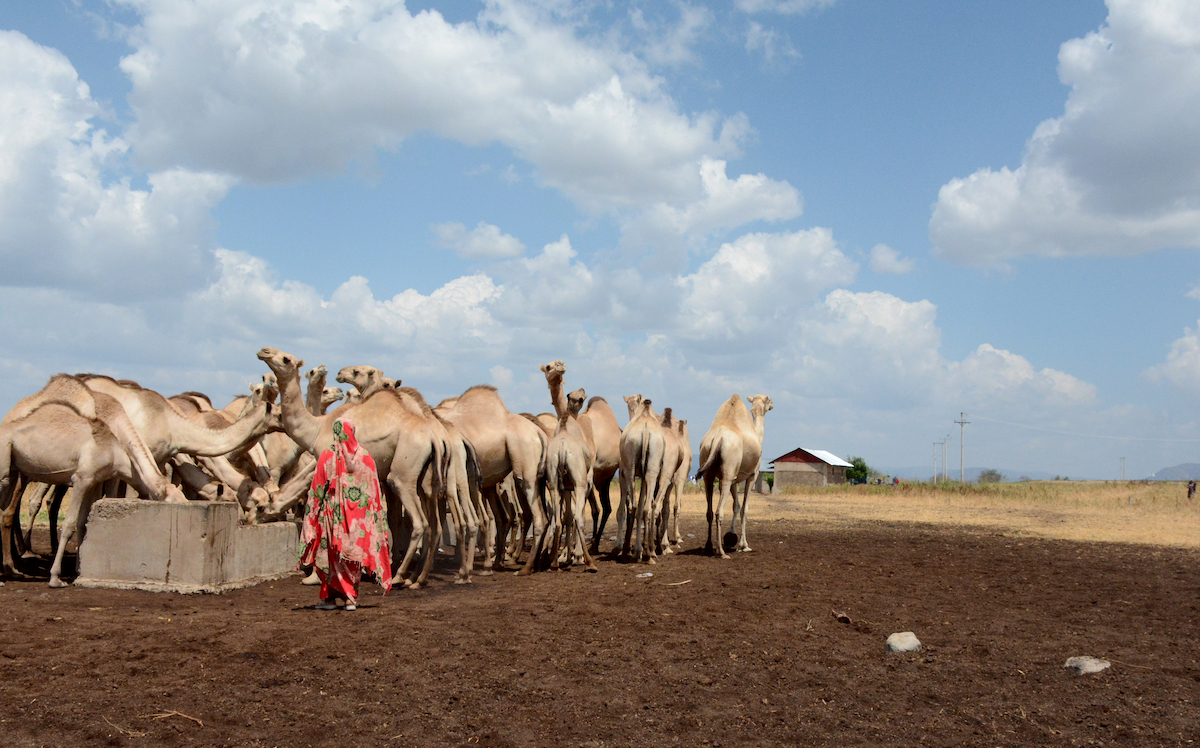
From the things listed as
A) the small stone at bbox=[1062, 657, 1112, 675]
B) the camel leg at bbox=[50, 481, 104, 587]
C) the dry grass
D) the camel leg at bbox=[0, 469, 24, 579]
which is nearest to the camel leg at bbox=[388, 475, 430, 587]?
the camel leg at bbox=[50, 481, 104, 587]

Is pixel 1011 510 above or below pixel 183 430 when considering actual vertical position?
below

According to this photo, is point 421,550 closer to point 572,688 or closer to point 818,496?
point 572,688

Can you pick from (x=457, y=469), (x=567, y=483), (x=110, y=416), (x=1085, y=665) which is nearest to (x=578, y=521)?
(x=567, y=483)

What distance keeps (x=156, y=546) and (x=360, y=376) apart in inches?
140

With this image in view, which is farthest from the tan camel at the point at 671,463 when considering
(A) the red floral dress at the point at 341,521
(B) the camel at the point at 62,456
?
(B) the camel at the point at 62,456

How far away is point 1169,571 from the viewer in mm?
14008

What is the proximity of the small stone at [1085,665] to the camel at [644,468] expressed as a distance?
7.20 m

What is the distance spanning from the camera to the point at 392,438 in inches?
420

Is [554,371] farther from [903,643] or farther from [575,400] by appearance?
[903,643]

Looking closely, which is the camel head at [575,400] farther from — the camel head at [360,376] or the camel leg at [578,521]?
the camel head at [360,376]

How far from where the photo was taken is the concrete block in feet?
31.3

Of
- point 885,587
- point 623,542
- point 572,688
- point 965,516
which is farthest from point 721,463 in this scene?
point 965,516

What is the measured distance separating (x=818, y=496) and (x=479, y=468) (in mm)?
34266

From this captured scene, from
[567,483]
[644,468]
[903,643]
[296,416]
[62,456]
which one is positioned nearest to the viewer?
[903,643]
